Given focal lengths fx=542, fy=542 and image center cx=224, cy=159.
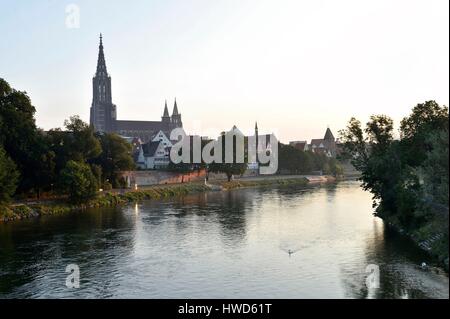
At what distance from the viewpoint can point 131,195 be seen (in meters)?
82.0

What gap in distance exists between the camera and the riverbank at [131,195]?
6012 centimetres

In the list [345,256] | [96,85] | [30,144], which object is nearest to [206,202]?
[30,144]

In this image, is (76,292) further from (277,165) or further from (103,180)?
(277,165)

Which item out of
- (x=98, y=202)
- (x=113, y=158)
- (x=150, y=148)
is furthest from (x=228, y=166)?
(x=98, y=202)

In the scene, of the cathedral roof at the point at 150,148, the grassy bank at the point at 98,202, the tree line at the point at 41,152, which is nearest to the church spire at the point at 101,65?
the cathedral roof at the point at 150,148

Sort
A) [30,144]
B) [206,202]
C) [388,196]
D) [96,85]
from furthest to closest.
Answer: [96,85] < [206,202] < [30,144] < [388,196]

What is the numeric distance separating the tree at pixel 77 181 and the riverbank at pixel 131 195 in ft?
4.59

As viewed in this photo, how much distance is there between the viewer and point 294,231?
159ft

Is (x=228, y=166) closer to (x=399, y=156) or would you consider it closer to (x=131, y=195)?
(x=131, y=195)

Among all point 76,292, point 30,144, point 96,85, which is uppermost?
point 96,85

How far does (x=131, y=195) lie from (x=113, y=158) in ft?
22.6

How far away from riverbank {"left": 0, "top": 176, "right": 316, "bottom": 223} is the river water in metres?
3.06
